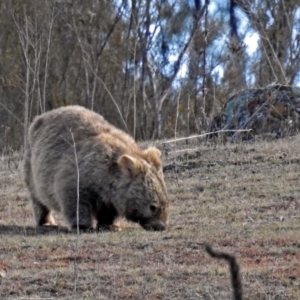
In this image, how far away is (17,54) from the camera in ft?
120

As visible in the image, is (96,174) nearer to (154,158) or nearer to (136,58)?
(154,158)

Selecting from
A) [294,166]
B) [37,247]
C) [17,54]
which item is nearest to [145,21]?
[17,54]

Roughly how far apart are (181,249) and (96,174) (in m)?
1.63

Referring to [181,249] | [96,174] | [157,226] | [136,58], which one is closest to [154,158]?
[96,174]

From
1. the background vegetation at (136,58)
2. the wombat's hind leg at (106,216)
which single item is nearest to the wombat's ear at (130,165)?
the wombat's hind leg at (106,216)

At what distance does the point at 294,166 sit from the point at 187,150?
2.33 metres

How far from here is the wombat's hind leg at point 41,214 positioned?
10.3m

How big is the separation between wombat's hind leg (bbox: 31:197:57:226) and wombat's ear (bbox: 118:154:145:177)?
1.41 metres

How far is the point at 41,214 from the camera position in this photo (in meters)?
10.3

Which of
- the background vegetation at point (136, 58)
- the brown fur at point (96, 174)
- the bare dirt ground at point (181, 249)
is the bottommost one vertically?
the bare dirt ground at point (181, 249)

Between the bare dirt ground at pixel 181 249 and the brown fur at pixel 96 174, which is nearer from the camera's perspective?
the bare dirt ground at pixel 181 249

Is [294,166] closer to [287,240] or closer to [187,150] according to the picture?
[187,150]

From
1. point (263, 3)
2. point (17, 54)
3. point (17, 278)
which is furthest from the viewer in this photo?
point (17, 54)

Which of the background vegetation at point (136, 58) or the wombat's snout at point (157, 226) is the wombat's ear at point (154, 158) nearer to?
the wombat's snout at point (157, 226)
